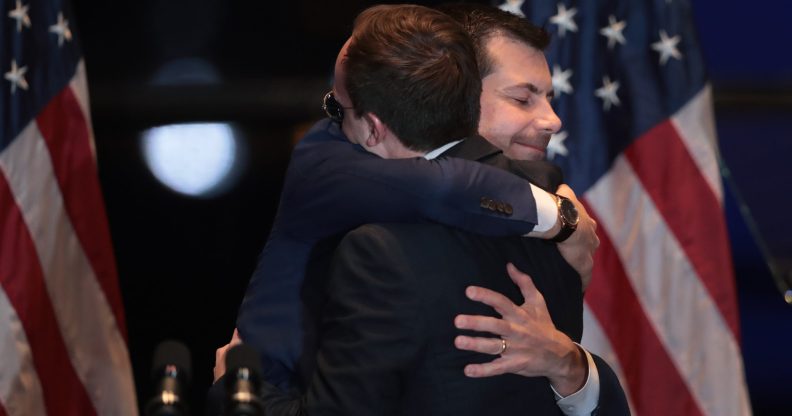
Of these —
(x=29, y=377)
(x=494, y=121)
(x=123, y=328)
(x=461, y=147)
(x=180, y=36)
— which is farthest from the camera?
(x=180, y=36)

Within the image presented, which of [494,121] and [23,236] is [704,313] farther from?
[23,236]

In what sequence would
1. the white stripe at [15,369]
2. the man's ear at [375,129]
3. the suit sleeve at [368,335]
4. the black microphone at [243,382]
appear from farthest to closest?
the white stripe at [15,369] → the man's ear at [375,129] → the suit sleeve at [368,335] → the black microphone at [243,382]

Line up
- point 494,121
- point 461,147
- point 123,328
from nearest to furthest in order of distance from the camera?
point 461,147 → point 494,121 → point 123,328

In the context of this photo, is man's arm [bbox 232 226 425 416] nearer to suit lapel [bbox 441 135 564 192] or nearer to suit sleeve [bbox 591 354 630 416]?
suit lapel [bbox 441 135 564 192]

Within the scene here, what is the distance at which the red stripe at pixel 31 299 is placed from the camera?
9.70 ft

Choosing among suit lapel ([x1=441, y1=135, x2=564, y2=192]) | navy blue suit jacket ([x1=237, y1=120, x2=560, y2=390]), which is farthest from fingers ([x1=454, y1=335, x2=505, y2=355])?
suit lapel ([x1=441, y1=135, x2=564, y2=192])

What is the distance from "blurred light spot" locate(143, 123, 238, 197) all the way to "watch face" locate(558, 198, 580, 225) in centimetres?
202

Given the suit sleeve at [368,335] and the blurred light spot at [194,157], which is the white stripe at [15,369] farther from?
the suit sleeve at [368,335]

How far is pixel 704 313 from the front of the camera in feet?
10.1

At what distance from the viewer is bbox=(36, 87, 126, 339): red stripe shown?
3.09 metres

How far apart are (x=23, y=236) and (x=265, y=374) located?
5.19ft

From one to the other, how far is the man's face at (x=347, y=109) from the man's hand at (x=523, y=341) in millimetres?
281

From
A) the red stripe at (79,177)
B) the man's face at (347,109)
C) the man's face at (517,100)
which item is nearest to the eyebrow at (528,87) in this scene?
the man's face at (517,100)

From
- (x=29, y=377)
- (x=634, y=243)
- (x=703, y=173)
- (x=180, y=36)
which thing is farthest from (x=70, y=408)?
(x=703, y=173)
